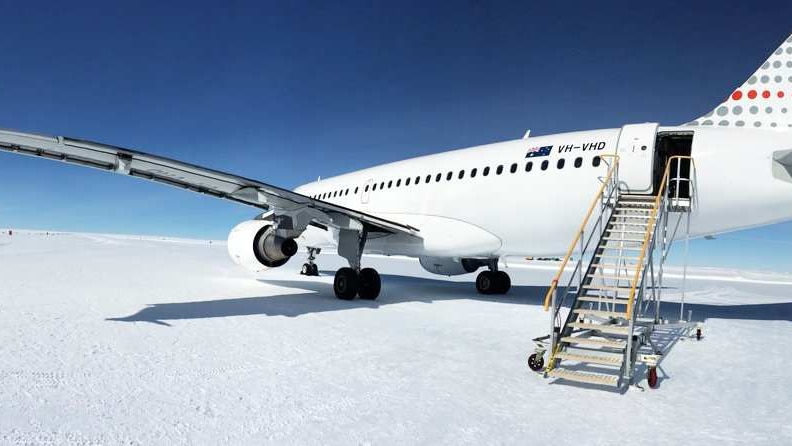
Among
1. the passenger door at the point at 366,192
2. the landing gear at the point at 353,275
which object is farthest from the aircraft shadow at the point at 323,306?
the passenger door at the point at 366,192

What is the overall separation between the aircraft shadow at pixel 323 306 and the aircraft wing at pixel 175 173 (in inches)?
76.5

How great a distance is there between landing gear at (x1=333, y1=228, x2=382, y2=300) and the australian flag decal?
13.5 ft

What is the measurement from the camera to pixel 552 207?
32.6 ft

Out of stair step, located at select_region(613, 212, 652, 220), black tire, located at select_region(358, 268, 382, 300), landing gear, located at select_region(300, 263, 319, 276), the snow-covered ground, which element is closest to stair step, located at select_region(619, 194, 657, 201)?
stair step, located at select_region(613, 212, 652, 220)

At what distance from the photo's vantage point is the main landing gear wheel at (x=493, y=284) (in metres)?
14.5

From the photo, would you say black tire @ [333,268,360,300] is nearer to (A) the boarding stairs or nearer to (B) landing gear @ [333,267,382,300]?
(B) landing gear @ [333,267,382,300]

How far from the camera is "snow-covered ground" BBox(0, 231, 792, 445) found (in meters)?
3.78

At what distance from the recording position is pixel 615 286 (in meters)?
7.01

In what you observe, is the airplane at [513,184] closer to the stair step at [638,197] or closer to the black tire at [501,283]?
the stair step at [638,197]

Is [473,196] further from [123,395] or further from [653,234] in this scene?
[123,395]

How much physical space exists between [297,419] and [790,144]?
8.73 meters

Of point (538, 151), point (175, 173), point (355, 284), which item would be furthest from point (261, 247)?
point (538, 151)

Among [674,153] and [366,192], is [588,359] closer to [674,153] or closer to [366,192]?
[674,153]

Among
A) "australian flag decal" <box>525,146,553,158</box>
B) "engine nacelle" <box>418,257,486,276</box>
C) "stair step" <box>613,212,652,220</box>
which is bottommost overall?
"engine nacelle" <box>418,257,486,276</box>
